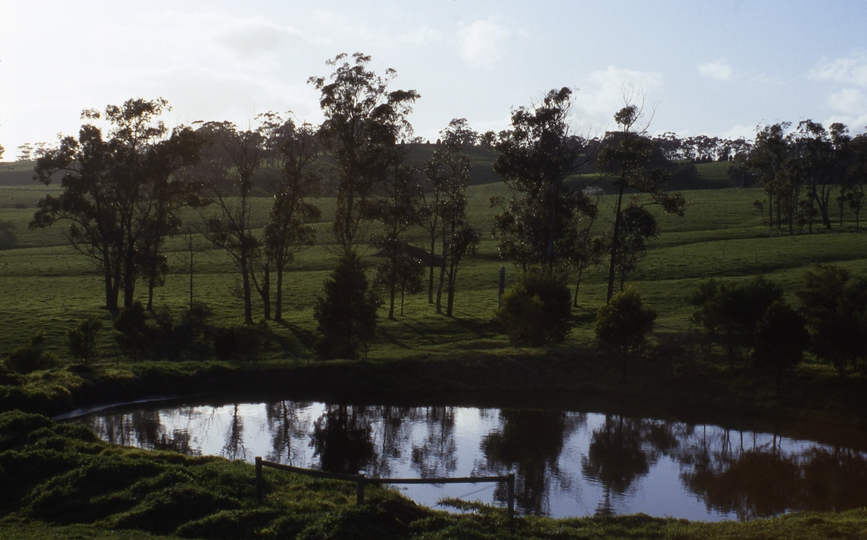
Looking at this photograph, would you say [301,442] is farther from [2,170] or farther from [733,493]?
[2,170]

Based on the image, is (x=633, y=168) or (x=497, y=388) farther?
(x=633, y=168)

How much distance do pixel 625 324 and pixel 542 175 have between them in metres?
17.2

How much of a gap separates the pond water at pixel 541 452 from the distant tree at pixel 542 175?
20872 mm

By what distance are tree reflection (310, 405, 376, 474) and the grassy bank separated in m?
4.68

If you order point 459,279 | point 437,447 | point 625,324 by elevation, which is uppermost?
point 625,324

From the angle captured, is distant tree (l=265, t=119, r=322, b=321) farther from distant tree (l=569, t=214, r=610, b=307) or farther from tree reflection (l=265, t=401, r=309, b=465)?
tree reflection (l=265, t=401, r=309, b=465)

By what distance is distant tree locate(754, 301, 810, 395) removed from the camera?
2877 centimetres

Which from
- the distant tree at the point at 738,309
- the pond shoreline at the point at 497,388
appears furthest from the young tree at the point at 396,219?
the distant tree at the point at 738,309

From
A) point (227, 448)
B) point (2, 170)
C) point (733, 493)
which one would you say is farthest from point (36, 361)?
point (2, 170)

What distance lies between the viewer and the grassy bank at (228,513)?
12789 mm

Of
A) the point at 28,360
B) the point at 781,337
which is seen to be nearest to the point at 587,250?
the point at 781,337

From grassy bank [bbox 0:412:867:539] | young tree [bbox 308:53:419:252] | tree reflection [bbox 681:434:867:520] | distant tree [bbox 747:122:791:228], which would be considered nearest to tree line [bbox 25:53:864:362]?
young tree [bbox 308:53:419:252]

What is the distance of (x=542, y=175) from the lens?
4797 cm

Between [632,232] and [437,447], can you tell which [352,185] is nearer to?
[632,232]
